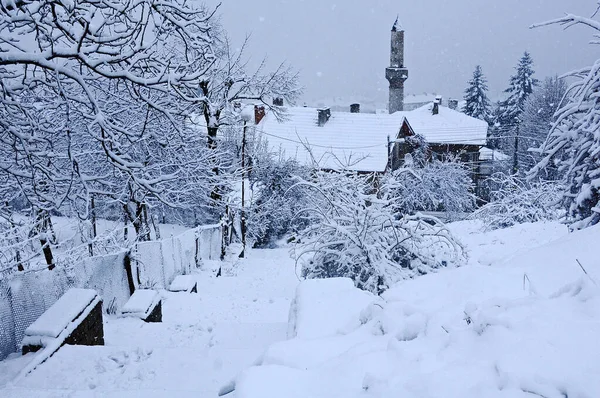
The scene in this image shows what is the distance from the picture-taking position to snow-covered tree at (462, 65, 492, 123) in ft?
170

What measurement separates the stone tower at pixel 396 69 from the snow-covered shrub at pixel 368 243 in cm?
3541

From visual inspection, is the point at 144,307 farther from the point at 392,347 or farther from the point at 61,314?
the point at 392,347

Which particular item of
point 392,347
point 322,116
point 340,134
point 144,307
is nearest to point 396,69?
point 322,116

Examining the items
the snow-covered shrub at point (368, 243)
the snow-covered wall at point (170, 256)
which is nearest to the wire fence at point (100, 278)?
the snow-covered wall at point (170, 256)

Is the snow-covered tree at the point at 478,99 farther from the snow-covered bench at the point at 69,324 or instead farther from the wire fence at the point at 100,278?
the snow-covered bench at the point at 69,324

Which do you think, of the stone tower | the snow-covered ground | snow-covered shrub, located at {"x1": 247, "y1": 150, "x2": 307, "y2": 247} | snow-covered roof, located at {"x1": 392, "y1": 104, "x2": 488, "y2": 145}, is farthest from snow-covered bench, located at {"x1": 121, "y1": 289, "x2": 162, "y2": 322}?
the stone tower

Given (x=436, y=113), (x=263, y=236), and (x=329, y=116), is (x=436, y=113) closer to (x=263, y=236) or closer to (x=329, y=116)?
(x=329, y=116)

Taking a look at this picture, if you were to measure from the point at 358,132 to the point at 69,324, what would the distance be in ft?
96.7

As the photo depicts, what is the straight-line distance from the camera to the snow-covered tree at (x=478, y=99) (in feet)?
170

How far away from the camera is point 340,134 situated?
33.4 metres

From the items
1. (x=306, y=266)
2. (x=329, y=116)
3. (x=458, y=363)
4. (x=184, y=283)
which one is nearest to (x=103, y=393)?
(x=458, y=363)

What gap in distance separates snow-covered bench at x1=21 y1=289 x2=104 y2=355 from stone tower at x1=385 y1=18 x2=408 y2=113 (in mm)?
40414

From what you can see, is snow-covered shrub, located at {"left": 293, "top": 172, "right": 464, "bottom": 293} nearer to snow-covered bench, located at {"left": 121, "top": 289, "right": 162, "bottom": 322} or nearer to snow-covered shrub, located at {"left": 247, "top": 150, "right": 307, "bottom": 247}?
snow-covered bench, located at {"left": 121, "top": 289, "right": 162, "bottom": 322}

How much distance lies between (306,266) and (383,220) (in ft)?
6.51
